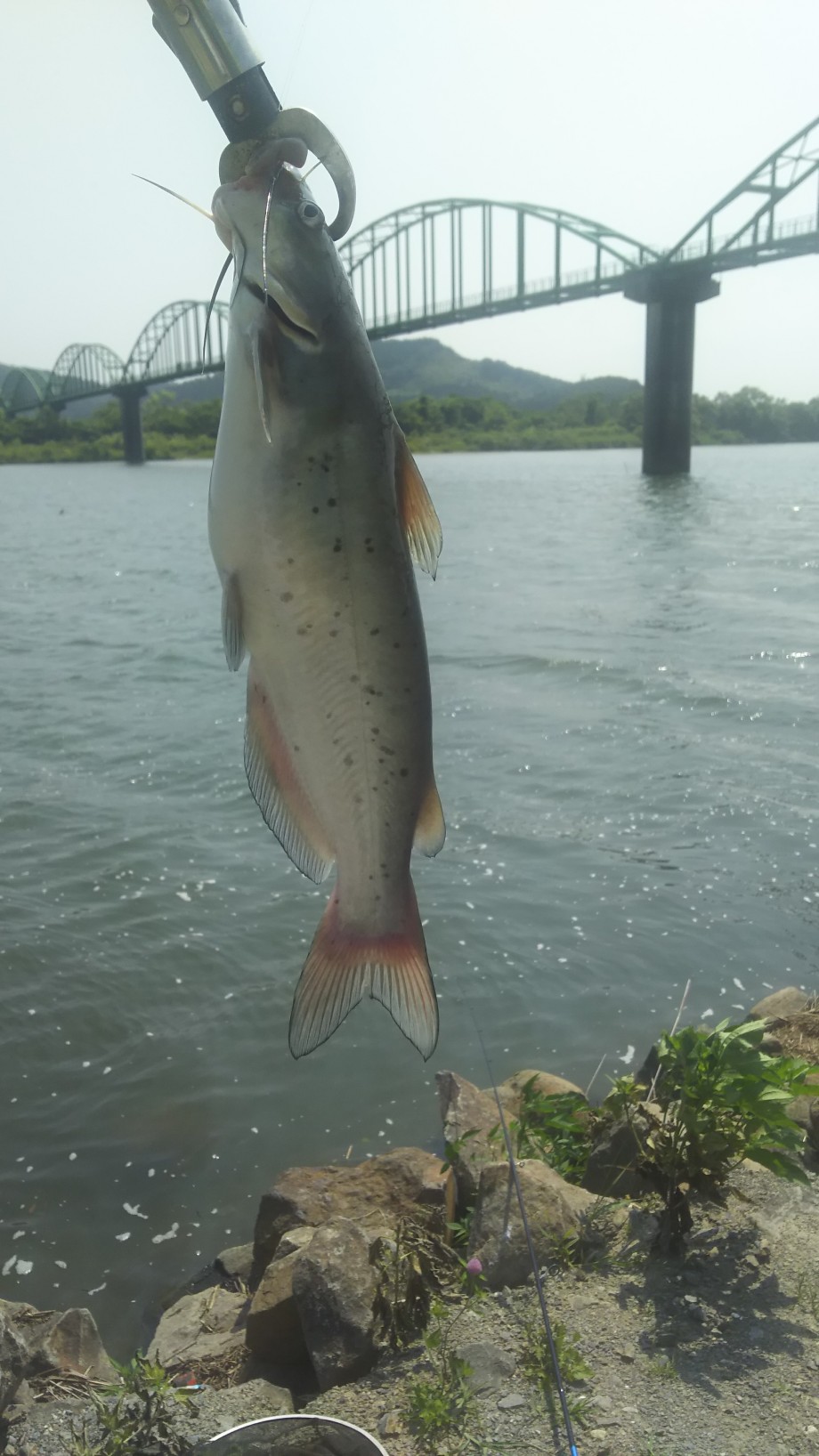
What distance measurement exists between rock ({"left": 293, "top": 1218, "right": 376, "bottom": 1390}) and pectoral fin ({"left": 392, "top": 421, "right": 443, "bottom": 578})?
308 centimetres

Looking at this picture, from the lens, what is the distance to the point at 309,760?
2.28m

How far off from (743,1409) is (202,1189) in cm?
404

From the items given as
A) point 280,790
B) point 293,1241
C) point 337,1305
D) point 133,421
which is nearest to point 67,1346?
point 293,1241

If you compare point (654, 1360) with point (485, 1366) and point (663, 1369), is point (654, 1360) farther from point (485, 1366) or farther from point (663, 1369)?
point (485, 1366)

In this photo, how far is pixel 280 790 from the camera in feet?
7.60

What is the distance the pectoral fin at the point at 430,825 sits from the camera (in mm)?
2354

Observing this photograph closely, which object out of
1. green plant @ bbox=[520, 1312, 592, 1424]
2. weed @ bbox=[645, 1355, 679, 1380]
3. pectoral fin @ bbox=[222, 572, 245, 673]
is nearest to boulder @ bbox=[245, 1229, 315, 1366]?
green plant @ bbox=[520, 1312, 592, 1424]

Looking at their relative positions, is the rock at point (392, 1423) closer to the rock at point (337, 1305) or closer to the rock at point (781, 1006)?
the rock at point (337, 1305)

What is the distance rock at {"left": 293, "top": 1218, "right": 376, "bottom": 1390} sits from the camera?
425 cm

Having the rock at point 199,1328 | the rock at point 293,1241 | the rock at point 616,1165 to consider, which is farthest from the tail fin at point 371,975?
the rock at point 199,1328

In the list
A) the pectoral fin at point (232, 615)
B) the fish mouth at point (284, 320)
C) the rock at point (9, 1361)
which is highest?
the fish mouth at point (284, 320)

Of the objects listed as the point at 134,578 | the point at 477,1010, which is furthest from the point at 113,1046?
the point at 134,578

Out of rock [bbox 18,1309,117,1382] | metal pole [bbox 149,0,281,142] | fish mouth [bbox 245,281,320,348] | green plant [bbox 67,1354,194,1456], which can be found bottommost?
rock [bbox 18,1309,117,1382]

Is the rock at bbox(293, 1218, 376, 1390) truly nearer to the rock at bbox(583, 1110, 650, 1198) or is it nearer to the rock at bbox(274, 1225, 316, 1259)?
the rock at bbox(274, 1225, 316, 1259)
